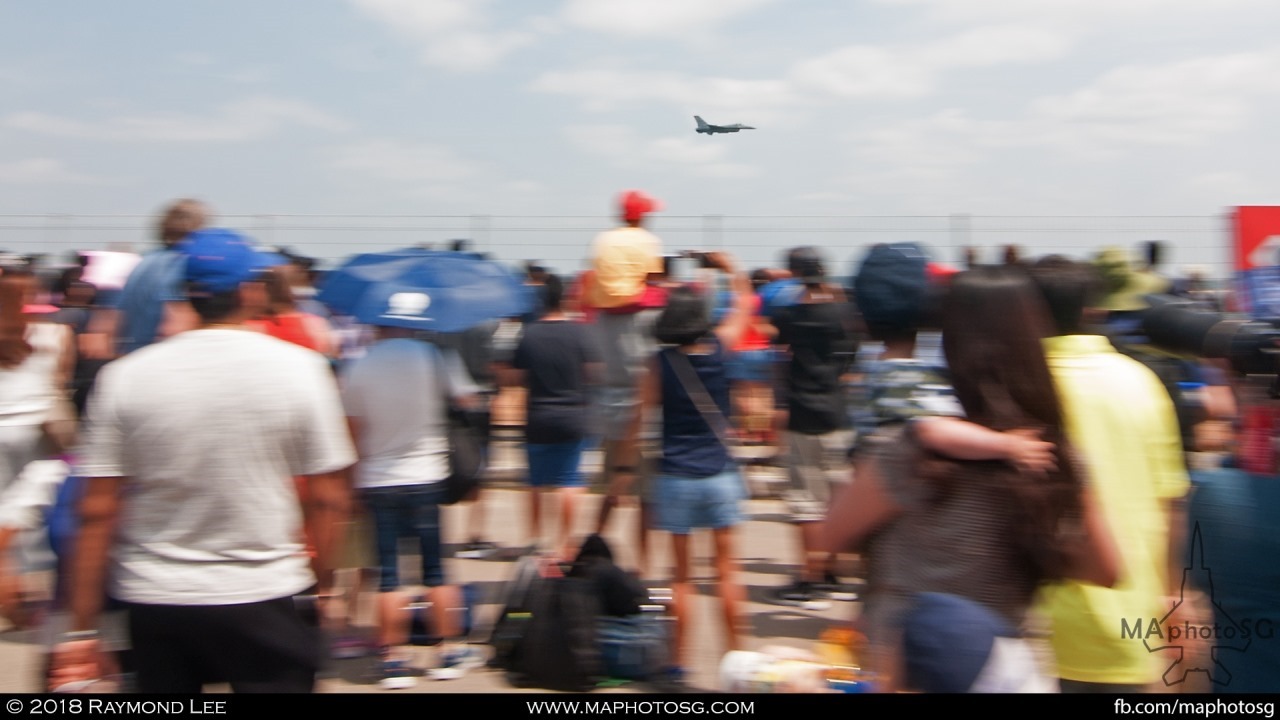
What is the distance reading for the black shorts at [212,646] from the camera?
2.70 m

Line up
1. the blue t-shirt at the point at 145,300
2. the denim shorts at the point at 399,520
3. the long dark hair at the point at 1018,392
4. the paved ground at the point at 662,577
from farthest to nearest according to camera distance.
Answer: the paved ground at the point at 662,577, the denim shorts at the point at 399,520, the blue t-shirt at the point at 145,300, the long dark hair at the point at 1018,392

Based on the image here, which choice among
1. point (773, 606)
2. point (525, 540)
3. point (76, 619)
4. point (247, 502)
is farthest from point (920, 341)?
point (525, 540)

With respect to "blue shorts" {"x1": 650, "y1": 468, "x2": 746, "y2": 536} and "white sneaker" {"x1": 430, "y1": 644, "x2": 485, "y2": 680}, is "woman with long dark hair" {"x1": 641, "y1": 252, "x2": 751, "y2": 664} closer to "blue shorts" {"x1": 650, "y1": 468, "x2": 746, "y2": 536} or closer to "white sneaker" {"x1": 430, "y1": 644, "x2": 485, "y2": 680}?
"blue shorts" {"x1": 650, "y1": 468, "x2": 746, "y2": 536}

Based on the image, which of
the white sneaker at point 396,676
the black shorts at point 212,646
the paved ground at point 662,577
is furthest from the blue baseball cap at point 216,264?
the white sneaker at point 396,676

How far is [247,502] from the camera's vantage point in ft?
8.95

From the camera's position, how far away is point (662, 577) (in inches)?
259

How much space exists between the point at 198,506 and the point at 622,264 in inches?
139

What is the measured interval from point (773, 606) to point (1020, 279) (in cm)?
415

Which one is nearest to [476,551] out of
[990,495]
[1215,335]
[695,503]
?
[695,503]

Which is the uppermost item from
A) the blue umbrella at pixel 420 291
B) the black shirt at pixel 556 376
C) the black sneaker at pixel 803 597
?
the blue umbrella at pixel 420 291

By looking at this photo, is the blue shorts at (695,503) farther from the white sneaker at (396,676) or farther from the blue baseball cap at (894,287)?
the blue baseball cap at (894,287)

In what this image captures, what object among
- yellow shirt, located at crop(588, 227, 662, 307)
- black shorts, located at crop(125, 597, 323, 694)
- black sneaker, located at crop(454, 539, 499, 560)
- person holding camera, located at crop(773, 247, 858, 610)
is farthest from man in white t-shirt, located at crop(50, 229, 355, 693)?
black sneaker, located at crop(454, 539, 499, 560)

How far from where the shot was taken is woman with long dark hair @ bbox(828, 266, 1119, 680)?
2.26 meters

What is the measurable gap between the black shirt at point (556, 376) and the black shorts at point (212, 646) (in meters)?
3.39
